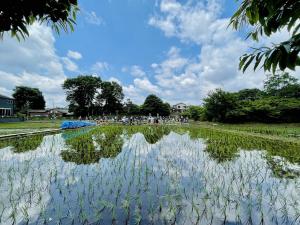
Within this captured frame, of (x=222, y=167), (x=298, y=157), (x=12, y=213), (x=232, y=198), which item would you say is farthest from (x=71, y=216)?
(x=298, y=157)

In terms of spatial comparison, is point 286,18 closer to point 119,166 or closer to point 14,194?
point 14,194

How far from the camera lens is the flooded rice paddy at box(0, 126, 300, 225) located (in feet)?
12.9

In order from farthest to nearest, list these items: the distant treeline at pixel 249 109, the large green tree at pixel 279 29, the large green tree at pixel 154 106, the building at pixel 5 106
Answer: the large green tree at pixel 154 106, the building at pixel 5 106, the distant treeline at pixel 249 109, the large green tree at pixel 279 29

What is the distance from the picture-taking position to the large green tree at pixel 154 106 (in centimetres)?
7206

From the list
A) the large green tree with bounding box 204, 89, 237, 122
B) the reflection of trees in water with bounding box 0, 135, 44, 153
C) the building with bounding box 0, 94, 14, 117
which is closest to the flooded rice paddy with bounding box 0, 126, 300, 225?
the reflection of trees in water with bounding box 0, 135, 44, 153

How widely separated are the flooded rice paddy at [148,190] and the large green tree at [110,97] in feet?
200

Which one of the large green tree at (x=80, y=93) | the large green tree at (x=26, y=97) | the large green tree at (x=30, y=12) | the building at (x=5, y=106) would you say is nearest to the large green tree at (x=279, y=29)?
the large green tree at (x=30, y=12)

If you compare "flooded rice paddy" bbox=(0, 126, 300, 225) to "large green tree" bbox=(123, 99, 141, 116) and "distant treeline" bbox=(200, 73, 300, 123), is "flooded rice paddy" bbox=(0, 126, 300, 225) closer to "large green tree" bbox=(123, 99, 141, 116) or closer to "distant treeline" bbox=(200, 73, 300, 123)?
"distant treeline" bbox=(200, 73, 300, 123)

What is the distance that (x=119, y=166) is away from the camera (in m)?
7.53

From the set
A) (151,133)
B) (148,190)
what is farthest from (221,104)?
(148,190)

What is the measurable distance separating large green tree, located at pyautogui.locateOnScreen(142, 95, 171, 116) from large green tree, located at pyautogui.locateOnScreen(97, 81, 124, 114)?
8.88 m

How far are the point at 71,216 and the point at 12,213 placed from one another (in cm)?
105

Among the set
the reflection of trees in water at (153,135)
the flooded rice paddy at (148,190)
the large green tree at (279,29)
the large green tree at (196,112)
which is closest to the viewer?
the large green tree at (279,29)

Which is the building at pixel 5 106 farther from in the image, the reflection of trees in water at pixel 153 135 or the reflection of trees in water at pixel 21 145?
the reflection of trees in water at pixel 21 145
